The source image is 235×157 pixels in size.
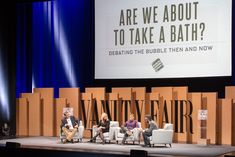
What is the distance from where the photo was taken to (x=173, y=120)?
1121 cm

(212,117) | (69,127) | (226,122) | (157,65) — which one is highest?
(157,65)

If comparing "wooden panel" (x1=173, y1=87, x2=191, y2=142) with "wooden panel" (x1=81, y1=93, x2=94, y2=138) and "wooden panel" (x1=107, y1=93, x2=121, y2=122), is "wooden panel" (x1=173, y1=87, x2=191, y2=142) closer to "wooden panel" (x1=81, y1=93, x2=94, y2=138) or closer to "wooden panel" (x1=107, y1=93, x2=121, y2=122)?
"wooden panel" (x1=107, y1=93, x2=121, y2=122)

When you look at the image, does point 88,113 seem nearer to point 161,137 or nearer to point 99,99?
point 99,99

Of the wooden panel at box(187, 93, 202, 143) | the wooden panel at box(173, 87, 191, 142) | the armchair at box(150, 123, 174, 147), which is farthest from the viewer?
the wooden panel at box(173, 87, 191, 142)

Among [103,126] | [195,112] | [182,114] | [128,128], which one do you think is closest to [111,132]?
[103,126]

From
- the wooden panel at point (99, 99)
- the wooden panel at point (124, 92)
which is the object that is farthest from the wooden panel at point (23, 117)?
the wooden panel at point (124, 92)

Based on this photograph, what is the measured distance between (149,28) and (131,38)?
21.5 inches

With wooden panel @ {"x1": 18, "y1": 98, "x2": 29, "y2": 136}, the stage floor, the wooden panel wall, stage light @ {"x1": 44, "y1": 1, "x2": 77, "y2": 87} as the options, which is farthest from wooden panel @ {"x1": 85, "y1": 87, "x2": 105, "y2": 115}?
wooden panel @ {"x1": 18, "y1": 98, "x2": 29, "y2": 136}

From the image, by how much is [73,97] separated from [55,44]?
172 cm

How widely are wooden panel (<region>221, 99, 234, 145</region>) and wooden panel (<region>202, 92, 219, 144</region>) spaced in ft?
0.52

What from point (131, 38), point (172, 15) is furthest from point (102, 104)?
point (172, 15)

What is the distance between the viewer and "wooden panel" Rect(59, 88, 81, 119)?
12477 mm

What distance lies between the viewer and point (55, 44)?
43.8 feet

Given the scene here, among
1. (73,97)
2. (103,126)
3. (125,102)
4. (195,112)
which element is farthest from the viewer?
(73,97)
